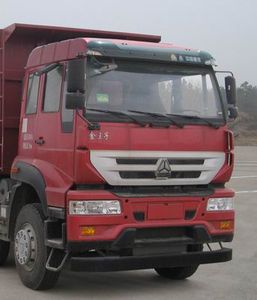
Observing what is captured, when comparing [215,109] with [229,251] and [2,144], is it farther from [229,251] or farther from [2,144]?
[2,144]

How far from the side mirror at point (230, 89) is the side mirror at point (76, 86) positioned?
2058mm

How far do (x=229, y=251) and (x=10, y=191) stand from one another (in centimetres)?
296

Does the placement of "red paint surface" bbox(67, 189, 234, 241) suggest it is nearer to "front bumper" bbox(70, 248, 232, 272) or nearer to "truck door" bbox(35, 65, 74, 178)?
"front bumper" bbox(70, 248, 232, 272)

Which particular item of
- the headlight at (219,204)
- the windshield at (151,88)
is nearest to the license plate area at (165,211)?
the headlight at (219,204)

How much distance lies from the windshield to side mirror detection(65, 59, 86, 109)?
0.66ft

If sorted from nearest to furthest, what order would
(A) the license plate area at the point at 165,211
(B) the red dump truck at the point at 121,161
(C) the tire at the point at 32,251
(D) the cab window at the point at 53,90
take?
(B) the red dump truck at the point at 121,161
(A) the license plate area at the point at 165,211
(C) the tire at the point at 32,251
(D) the cab window at the point at 53,90

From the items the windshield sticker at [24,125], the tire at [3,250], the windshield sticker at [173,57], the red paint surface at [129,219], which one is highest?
the windshield sticker at [173,57]

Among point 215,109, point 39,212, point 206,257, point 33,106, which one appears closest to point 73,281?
point 39,212

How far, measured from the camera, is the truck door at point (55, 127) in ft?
23.4

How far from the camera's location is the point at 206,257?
7.52m

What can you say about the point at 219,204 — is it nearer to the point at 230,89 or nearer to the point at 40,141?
the point at 230,89

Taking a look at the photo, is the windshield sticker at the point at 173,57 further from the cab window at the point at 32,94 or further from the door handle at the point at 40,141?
the door handle at the point at 40,141

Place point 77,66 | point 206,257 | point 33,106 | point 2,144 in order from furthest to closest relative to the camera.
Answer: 1. point 2,144
2. point 33,106
3. point 206,257
4. point 77,66

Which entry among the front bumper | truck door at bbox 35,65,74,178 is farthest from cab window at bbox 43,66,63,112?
the front bumper
